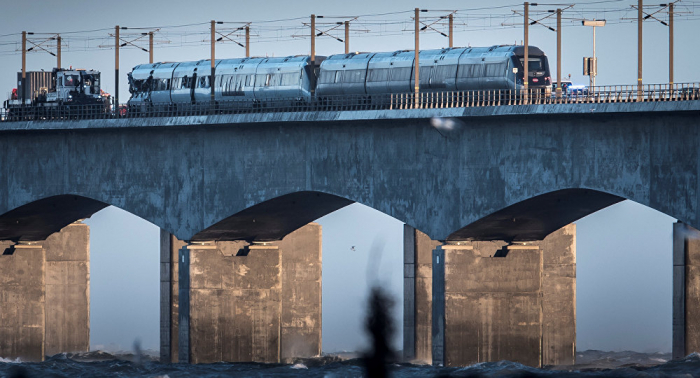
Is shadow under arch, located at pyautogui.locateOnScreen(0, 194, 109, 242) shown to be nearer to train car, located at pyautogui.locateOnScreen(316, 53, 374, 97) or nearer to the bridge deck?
the bridge deck

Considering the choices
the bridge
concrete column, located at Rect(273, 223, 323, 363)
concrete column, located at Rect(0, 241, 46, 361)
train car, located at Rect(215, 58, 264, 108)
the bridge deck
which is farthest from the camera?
concrete column, located at Rect(273, 223, 323, 363)

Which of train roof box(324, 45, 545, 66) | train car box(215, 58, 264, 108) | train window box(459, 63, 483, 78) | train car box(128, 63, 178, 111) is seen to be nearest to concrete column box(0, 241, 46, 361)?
train car box(128, 63, 178, 111)

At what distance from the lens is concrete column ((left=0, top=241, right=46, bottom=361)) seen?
61.4 m

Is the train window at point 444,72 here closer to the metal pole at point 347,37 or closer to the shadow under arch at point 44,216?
the metal pole at point 347,37

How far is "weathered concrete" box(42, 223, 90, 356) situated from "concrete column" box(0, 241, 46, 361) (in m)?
5.23

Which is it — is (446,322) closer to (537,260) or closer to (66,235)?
(537,260)

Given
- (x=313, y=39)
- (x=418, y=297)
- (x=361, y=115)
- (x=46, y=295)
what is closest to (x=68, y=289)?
(x=46, y=295)

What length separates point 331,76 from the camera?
51.7 meters

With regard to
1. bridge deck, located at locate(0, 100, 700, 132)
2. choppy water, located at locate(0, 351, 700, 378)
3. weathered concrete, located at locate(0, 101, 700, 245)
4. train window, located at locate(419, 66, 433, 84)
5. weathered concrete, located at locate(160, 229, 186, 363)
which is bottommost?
choppy water, located at locate(0, 351, 700, 378)

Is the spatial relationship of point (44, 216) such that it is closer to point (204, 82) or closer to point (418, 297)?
point (204, 82)

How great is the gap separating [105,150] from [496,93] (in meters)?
19.3

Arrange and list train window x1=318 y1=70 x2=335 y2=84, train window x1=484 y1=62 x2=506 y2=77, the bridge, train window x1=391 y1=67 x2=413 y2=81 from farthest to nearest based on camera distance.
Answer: train window x1=318 y1=70 x2=335 y2=84 < train window x1=391 y1=67 x2=413 y2=81 < train window x1=484 y1=62 x2=506 y2=77 < the bridge

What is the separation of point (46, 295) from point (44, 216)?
26.4 feet

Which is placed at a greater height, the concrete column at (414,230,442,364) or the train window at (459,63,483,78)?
the train window at (459,63,483,78)
